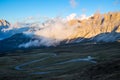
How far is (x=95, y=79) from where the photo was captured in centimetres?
7744

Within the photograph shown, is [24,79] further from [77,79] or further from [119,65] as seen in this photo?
[119,65]

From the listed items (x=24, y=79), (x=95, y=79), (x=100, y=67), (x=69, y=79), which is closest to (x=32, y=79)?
(x=24, y=79)

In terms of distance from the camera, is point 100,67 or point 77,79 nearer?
point 77,79

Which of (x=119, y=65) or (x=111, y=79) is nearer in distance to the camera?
(x=111, y=79)

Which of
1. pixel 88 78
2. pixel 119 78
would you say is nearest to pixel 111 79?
pixel 119 78

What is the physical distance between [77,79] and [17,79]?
1535 inches

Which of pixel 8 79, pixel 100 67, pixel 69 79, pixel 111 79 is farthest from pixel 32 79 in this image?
pixel 111 79

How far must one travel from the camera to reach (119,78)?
68938 millimetres

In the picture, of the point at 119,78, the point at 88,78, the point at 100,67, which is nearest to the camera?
the point at 119,78

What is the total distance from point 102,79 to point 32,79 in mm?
47774

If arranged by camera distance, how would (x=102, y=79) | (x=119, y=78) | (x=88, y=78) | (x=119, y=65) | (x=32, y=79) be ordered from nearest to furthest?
(x=119, y=78)
(x=102, y=79)
(x=88, y=78)
(x=119, y=65)
(x=32, y=79)

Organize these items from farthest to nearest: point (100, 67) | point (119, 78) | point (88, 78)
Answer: point (100, 67)
point (88, 78)
point (119, 78)

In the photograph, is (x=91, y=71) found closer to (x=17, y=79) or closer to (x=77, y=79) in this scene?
(x=77, y=79)

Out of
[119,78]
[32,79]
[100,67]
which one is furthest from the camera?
[32,79]
